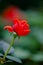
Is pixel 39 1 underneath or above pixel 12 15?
above

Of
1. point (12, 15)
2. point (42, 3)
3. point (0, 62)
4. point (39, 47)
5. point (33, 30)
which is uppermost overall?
point (42, 3)

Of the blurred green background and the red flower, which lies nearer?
the red flower

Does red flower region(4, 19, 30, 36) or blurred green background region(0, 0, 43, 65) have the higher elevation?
blurred green background region(0, 0, 43, 65)

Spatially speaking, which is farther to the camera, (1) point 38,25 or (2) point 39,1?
(2) point 39,1

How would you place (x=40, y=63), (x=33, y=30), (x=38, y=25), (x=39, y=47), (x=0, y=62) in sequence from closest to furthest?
(x=0, y=62)
(x=40, y=63)
(x=39, y=47)
(x=33, y=30)
(x=38, y=25)

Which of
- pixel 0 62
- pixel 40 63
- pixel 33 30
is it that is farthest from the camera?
pixel 33 30

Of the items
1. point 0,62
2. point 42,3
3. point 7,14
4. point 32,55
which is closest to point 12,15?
point 7,14

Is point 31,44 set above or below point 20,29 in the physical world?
above

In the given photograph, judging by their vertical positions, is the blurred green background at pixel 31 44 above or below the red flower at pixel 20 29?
above

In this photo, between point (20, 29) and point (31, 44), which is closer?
point (20, 29)

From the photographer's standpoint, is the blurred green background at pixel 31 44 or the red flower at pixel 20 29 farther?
the blurred green background at pixel 31 44

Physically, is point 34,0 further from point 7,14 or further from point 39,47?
point 39,47
